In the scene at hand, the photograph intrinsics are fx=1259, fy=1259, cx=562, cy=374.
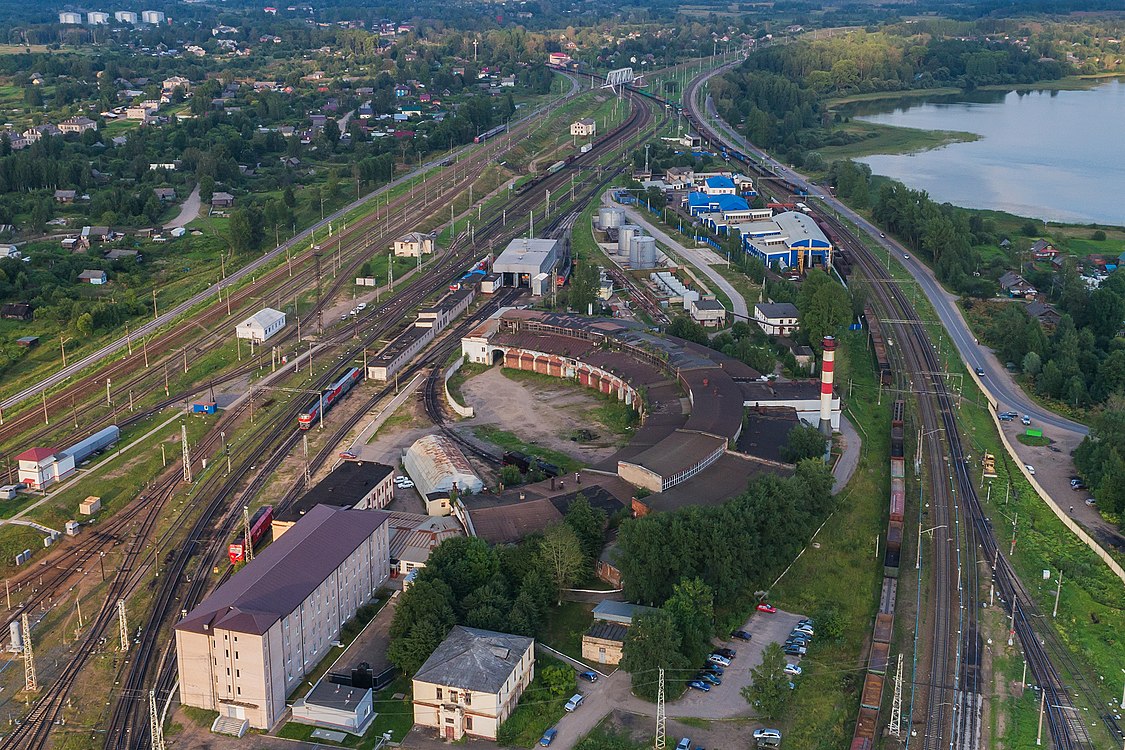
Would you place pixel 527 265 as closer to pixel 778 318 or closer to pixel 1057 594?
pixel 778 318

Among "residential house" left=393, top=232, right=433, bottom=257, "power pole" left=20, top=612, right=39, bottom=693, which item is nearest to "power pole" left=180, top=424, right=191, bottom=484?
"power pole" left=20, top=612, right=39, bottom=693

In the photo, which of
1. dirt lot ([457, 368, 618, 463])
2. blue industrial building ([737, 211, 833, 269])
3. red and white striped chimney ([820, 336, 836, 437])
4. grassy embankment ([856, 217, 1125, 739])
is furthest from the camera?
blue industrial building ([737, 211, 833, 269])

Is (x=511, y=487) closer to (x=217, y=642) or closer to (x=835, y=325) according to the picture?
(x=217, y=642)

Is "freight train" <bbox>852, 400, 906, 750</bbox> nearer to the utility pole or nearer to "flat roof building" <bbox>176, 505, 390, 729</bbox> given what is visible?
the utility pole

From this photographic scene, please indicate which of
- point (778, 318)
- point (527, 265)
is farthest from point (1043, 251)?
point (527, 265)

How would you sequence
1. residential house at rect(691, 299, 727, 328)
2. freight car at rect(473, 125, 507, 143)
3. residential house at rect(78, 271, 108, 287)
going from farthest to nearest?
freight car at rect(473, 125, 507, 143) → residential house at rect(78, 271, 108, 287) → residential house at rect(691, 299, 727, 328)
